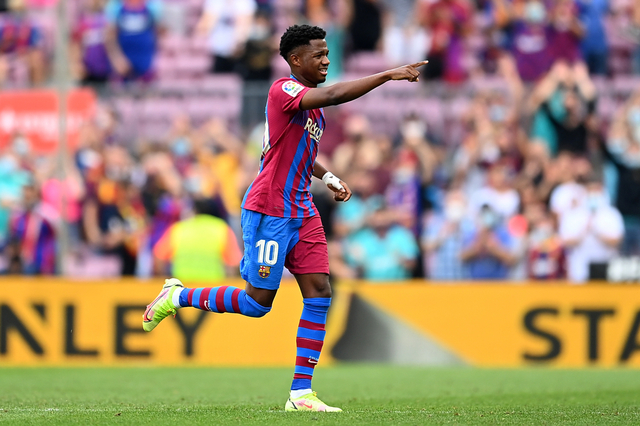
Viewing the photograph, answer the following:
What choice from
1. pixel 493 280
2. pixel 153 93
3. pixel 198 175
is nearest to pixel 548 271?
pixel 493 280

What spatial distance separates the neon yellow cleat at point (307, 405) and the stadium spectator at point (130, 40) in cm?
1118

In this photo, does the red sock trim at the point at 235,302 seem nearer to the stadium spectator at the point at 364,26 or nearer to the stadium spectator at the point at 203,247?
the stadium spectator at the point at 203,247

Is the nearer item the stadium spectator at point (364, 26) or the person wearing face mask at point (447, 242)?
the person wearing face mask at point (447, 242)

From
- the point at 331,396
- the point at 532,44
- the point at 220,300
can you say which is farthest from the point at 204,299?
the point at 532,44

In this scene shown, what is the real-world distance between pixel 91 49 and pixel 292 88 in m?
11.3

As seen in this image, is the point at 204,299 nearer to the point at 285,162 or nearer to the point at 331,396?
the point at 285,162

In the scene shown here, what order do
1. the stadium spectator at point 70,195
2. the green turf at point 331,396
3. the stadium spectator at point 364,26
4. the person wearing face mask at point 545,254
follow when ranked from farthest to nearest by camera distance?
1. the stadium spectator at point 364,26
2. the stadium spectator at point 70,195
3. the person wearing face mask at point 545,254
4. the green turf at point 331,396

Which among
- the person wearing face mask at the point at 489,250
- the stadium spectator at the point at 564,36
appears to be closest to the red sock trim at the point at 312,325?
the person wearing face mask at the point at 489,250

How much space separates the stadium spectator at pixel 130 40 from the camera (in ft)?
55.8

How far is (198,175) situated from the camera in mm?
15148

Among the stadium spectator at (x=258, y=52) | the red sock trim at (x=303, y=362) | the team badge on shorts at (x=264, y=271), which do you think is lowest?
the red sock trim at (x=303, y=362)

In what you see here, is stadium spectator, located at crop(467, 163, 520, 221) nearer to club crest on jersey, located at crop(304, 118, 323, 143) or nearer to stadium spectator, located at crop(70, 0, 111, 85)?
stadium spectator, located at crop(70, 0, 111, 85)

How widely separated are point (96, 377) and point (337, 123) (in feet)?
20.5

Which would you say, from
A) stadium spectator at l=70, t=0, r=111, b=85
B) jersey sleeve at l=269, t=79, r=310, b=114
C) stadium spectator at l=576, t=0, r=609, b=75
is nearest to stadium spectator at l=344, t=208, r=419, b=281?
stadium spectator at l=576, t=0, r=609, b=75
